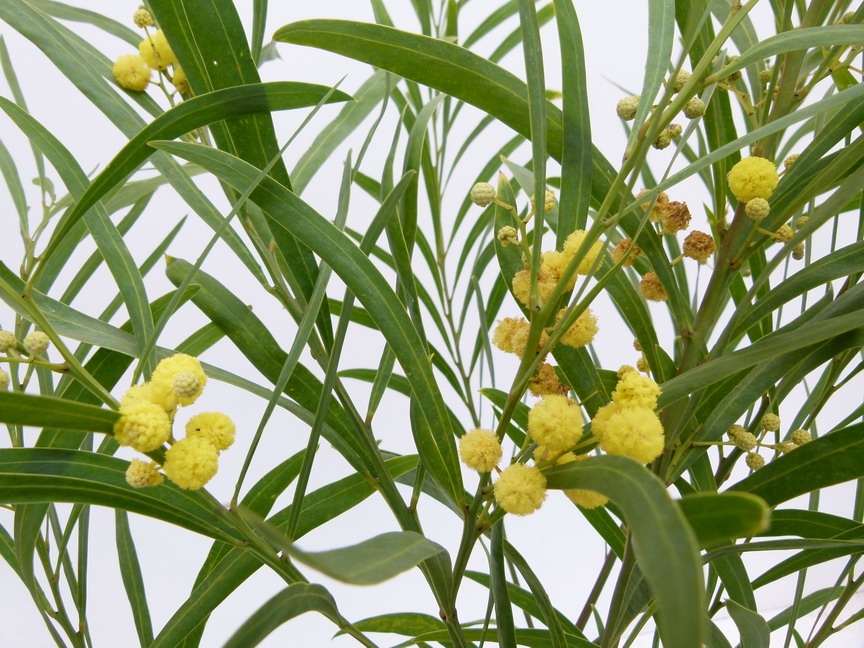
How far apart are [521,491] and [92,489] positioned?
0.23 meters

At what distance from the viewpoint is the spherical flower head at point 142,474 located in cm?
37

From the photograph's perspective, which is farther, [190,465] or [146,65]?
[146,65]

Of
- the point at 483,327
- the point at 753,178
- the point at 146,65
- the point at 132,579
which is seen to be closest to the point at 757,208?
the point at 753,178

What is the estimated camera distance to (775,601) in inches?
74.3

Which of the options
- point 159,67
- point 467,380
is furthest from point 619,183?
point 467,380

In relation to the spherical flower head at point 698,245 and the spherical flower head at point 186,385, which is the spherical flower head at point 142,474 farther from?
the spherical flower head at point 698,245

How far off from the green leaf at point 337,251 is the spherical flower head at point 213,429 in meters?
0.10

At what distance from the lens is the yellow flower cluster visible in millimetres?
357

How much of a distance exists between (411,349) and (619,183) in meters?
0.15

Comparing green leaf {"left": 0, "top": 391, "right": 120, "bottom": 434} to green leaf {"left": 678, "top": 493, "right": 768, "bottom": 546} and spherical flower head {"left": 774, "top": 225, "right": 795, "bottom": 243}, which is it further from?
spherical flower head {"left": 774, "top": 225, "right": 795, "bottom": 243}

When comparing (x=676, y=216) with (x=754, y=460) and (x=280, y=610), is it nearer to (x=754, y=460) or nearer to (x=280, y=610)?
(x=754, y=460)

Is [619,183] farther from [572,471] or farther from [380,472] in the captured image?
[380,472]

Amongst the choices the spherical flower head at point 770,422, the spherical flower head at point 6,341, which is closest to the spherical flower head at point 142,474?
the spherical flower head at point 6,341

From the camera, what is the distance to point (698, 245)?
1.64ft
